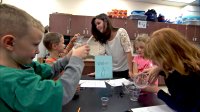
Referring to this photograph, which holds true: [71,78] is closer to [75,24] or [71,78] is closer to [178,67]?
[178,67]

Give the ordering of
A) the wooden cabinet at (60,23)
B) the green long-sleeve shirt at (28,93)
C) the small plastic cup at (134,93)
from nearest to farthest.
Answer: the green long-sleeve shirt at (28,93), the small plastic cup at (134,93), the wooden cabinet at (60,23)

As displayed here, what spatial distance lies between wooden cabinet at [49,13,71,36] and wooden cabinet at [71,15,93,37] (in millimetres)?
123

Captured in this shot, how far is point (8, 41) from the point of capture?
676 mm

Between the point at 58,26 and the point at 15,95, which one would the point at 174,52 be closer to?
the point at 15,95

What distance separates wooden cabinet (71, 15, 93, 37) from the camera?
15.3ft

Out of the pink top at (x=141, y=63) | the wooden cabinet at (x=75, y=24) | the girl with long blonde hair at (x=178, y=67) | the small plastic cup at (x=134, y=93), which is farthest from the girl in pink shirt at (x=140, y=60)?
the wooden cabinet at (x=75, y=24)

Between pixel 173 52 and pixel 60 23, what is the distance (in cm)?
386

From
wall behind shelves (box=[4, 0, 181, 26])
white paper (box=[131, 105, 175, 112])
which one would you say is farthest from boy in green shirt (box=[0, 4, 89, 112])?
wall behind shelves (box=[4, 0, 181, 26])

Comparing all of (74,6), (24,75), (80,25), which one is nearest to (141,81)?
(24,75)

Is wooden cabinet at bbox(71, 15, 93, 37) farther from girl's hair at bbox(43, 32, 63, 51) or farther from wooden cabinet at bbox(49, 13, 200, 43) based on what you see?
girl's hair at bbox(43, 32, 63, 51)

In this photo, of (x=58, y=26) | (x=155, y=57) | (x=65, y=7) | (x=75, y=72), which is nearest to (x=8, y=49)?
(x=75, y=72)

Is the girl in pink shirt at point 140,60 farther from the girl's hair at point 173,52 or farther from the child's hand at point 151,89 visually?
the girl's hair at point 173,52

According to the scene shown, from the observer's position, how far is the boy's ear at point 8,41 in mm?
669

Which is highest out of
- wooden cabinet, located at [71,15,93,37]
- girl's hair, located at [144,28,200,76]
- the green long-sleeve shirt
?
wooden cabinet, located at [71,15,93,37]
